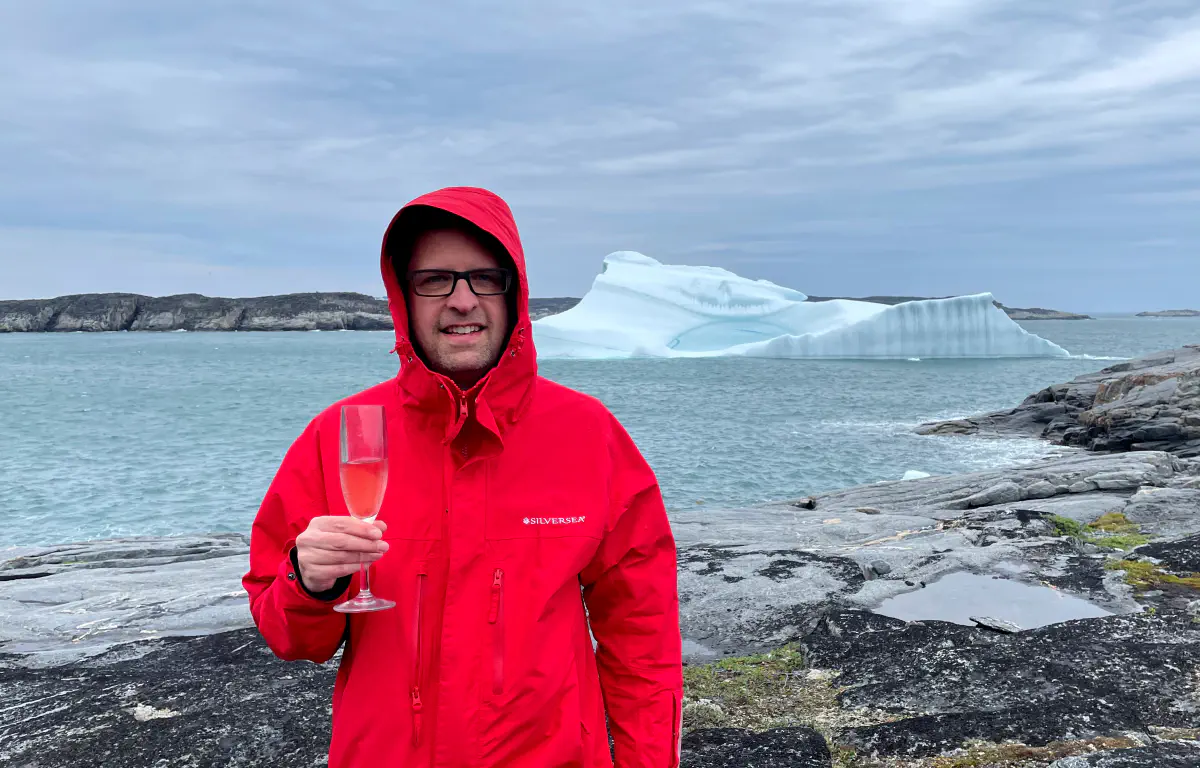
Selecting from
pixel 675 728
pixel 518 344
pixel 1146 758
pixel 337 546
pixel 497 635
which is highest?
pixel 518 344

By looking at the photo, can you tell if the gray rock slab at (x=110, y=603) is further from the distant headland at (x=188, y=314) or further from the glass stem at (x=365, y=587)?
the distant headland at (x=188, y=314)

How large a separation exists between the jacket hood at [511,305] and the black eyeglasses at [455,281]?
4 cm

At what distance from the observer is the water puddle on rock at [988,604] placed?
12.4 feet

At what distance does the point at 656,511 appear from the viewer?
196 cm

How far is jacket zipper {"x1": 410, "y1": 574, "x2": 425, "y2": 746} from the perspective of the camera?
1.68m

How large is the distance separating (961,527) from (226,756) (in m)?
4.71

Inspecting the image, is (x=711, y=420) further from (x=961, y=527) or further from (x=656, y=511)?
(x=656, y=511)

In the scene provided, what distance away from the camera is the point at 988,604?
4.03 metres

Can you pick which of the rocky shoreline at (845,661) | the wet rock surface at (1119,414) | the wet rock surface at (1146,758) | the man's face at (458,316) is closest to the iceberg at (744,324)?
the wet rock surface at (1119,414)

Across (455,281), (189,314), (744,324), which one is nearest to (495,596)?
(455,281)

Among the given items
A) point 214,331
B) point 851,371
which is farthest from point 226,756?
point 214,331

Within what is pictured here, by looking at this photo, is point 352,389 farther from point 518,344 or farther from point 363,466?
point 363,466

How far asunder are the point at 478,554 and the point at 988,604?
3.11 meters

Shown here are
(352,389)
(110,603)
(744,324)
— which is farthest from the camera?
(744,324)
